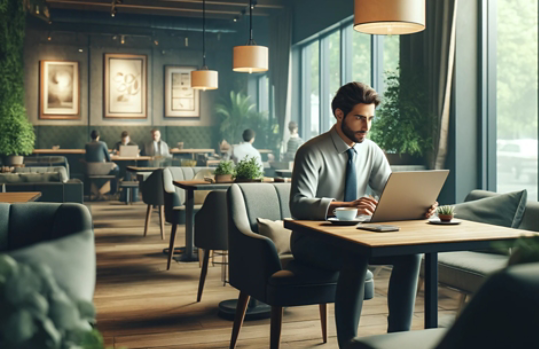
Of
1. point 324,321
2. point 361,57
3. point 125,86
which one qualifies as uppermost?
point 125,86

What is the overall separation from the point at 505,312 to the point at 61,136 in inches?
594

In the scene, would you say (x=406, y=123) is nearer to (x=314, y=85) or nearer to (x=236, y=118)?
(x=314, y=85)

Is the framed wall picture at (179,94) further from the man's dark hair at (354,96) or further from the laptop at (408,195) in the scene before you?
the laptop at (408,195)

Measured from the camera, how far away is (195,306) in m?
4.25

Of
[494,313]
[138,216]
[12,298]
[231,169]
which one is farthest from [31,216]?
[138,216]

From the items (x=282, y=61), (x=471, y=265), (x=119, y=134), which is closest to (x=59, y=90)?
(x=119, y=134)

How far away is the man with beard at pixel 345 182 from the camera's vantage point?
2812mm

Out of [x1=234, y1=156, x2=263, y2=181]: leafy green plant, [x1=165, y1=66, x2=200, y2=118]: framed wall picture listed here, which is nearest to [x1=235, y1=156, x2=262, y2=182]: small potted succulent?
[x1=234, y1=156, x2=263, y2=181]: leafy green plant

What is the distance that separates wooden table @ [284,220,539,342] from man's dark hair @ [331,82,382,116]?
0.63 metres

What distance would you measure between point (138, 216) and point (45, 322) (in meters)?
8.96

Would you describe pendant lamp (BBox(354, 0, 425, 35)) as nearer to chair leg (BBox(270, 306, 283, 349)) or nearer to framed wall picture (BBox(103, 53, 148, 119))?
chair leg (BBox(270, 306, 283, 349))

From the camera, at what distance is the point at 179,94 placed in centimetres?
1585

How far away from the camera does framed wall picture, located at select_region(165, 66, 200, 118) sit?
15.7m

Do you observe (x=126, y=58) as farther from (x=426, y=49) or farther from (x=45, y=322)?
(x=45, y=322)
